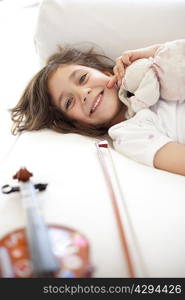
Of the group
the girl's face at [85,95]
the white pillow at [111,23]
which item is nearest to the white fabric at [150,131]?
the girl's face at [85,95]

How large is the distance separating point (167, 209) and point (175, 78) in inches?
16.5

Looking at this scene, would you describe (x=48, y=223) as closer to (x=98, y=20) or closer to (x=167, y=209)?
(x=167, y=209)

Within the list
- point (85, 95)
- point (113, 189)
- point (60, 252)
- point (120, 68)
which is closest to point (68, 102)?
point (85, 95)

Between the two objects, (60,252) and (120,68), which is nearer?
(60,252)

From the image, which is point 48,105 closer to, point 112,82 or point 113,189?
point 112,82

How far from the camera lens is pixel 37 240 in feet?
1.84

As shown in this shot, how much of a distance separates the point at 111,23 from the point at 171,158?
0.58 metres

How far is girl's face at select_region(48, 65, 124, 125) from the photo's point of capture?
Answer: 1.05m

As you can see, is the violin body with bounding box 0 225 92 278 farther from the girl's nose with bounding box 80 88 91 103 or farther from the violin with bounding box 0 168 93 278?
the girl's nose with bounding box 80 88 91 103

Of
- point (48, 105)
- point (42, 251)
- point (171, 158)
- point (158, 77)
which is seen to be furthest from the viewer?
point (48, 105)

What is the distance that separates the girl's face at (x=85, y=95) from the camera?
41.4 inches

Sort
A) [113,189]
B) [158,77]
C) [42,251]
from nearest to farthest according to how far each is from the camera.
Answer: [42,251] → [113,189] → [158,77]

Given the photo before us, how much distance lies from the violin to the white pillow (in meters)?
0.74

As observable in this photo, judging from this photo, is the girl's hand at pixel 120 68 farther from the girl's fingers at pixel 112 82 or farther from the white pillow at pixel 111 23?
the white pillow at pixel 111 23
